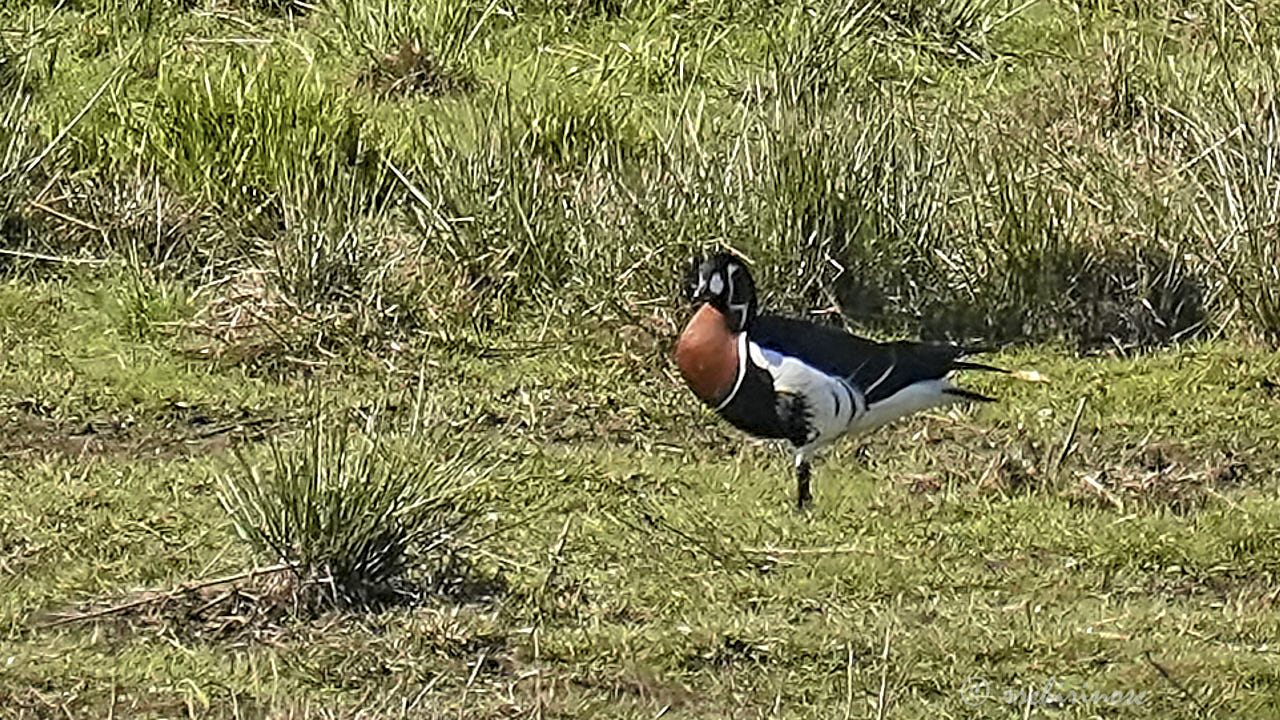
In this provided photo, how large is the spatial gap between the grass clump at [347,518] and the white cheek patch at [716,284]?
0.97 metres

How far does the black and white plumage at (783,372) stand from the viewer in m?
6.33

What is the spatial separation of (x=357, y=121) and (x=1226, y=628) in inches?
174

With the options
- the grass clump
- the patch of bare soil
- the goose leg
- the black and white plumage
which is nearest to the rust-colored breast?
the black and white plumage

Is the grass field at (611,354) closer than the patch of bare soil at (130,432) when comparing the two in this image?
Yes

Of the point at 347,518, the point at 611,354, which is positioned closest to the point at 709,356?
the point at 347,518

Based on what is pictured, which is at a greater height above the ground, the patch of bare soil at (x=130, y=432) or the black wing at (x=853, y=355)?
the black wing at (x=853, y=355)

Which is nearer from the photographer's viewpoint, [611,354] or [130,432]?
[130,432]

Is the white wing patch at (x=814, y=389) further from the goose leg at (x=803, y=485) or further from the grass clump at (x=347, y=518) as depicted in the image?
the grass clump at (x=347, y=518)

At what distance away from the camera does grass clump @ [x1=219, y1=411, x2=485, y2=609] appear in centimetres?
555

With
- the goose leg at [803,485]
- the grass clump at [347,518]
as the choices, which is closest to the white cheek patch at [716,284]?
the goose leg at [803,485]

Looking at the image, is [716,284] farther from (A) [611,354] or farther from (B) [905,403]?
(A) [611,354]

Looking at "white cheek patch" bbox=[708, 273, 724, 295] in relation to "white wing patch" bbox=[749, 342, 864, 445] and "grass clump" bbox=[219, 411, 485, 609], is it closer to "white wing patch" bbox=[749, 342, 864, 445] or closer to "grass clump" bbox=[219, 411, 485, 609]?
"white wing patch" bbox=[749, 342, 864, 445]

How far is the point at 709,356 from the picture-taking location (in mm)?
6387

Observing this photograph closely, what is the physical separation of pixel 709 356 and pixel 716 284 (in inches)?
6.9
